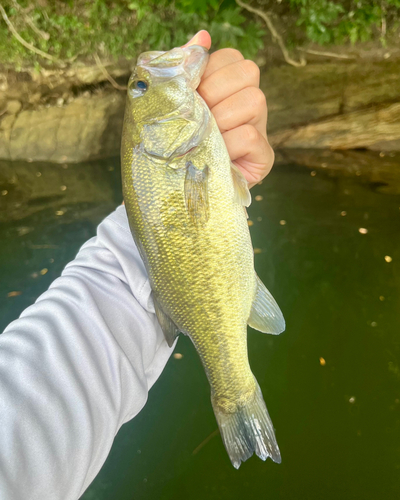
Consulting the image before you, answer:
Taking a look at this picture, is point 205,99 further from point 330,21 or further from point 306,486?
point 330,21

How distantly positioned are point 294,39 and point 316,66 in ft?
1.26

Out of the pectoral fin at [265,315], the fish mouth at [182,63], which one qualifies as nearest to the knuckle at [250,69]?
the fish mouth at [182,63]

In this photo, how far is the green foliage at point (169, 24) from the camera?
3127 millimetres

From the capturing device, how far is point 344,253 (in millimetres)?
2945

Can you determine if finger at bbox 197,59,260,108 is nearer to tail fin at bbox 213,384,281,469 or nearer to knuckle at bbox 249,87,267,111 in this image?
knuckle at bbox 249,87,267,111

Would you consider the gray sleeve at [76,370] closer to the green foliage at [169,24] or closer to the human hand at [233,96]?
the human hand at [233,96]

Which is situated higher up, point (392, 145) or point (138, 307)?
point (138, 307)

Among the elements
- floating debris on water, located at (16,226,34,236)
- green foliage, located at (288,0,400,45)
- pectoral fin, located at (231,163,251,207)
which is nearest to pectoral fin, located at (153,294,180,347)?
pectoral fin, located at (231,163,251,207)

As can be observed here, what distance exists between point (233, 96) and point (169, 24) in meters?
3.14

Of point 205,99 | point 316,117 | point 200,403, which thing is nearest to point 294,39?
point 316,117

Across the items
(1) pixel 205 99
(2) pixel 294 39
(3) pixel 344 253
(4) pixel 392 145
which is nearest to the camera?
(1) pixel 205 99

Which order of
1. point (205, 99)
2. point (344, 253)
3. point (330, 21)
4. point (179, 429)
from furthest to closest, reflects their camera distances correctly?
point (330, 21) < point (344, 253) < point (179, 429) < point (205, 99)

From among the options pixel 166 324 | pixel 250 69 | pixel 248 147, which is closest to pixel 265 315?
pixel 166 324

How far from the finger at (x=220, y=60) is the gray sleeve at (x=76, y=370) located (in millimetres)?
652
